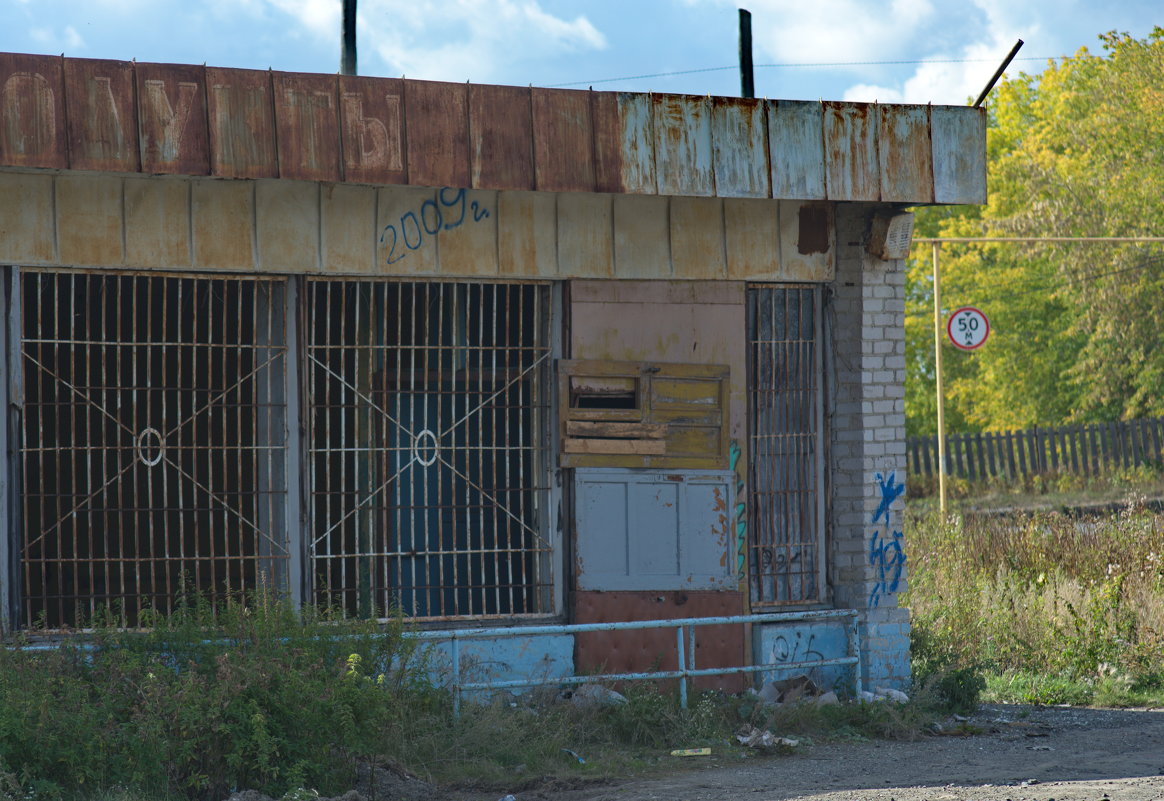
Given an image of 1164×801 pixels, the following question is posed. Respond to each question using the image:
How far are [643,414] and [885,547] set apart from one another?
189cm

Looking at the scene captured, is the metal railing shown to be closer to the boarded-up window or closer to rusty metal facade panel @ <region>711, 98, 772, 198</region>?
the boarded-up window

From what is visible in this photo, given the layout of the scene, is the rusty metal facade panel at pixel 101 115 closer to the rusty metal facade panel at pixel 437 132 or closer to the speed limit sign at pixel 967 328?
the rusty metal facade panel at pixel 437 132

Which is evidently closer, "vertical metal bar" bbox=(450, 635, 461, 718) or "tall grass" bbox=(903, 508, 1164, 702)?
"vertical metal bar" bbox=(450, 635, 461, 718)

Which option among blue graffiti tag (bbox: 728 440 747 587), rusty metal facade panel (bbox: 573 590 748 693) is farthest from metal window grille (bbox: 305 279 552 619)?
blue graffiti tag (bbox: 728 440 747 587)

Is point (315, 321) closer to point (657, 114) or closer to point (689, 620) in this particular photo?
point (657, 114)

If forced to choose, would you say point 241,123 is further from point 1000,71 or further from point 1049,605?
point 1049,605

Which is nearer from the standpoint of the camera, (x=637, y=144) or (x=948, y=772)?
(x=948, y=772)

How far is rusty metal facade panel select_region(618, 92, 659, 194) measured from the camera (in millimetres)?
7625

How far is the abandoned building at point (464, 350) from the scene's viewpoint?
7.21 meters

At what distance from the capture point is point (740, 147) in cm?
781

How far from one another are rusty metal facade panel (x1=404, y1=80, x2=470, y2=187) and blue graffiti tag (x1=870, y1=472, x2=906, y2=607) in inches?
136

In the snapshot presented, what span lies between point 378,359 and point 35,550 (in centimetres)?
223

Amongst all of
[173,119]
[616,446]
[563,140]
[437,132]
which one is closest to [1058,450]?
[616,446]

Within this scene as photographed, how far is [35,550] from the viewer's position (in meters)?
7.33
